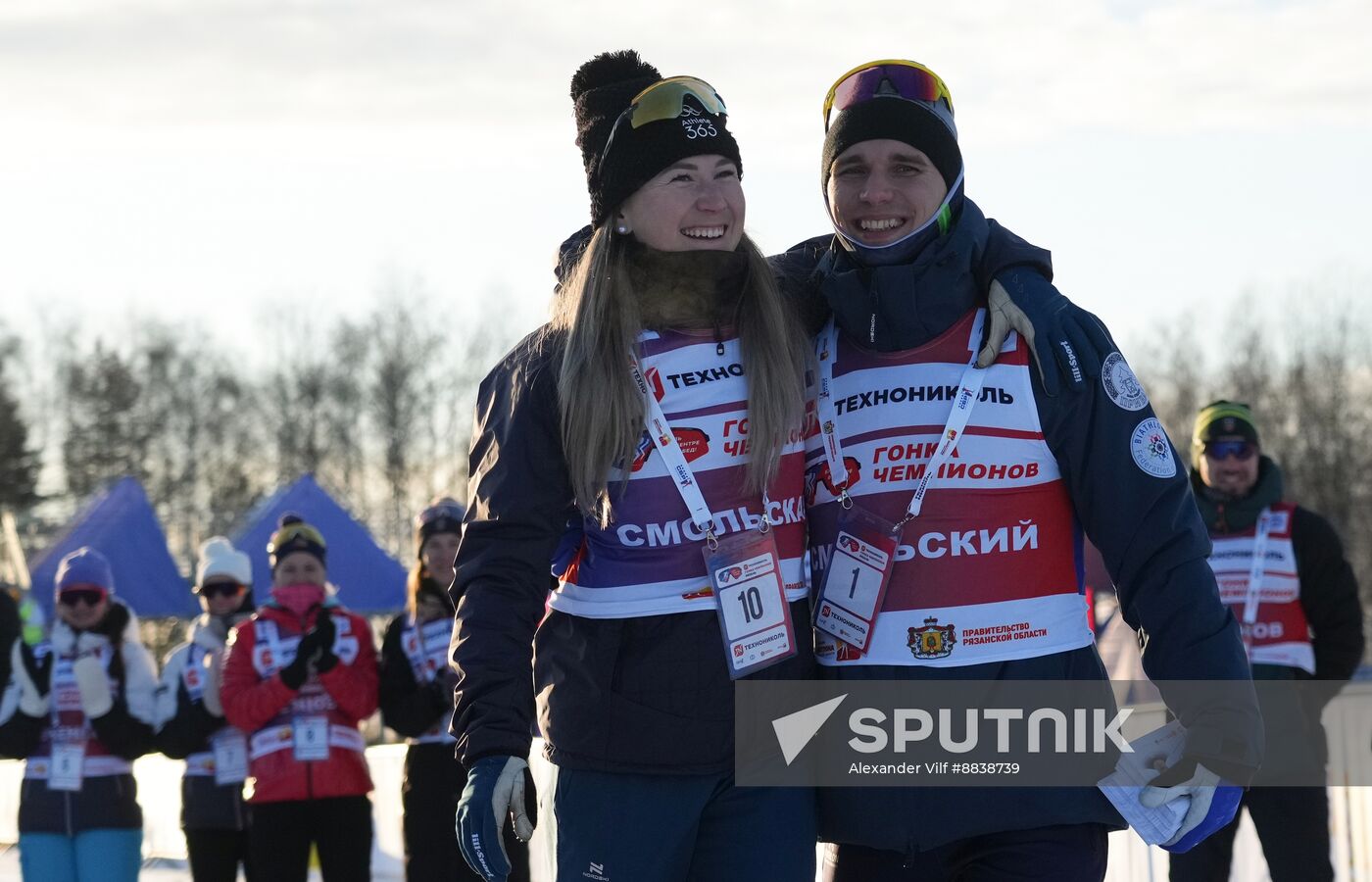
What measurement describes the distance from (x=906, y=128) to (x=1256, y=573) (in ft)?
12.9

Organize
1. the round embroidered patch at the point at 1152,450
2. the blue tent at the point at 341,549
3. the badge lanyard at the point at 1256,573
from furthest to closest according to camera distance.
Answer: the blue tent at the point at 341,549, the badge lanyard at the point at 1256,573, the round embroidered patch at the point at 1152,450

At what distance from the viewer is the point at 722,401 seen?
3305 millimetres

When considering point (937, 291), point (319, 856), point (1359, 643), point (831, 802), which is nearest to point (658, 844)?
point (831, 802)

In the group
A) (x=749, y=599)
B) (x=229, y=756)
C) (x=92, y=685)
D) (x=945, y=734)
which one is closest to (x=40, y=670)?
(x=92, y=685)

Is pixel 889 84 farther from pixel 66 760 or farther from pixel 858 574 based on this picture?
pixel 66 760

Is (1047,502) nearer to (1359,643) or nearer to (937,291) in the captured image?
(937,291)

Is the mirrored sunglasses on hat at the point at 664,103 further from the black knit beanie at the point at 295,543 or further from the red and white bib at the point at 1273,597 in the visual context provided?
the black knit beanie at the point at 295,543

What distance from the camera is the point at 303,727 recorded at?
6.79 meters

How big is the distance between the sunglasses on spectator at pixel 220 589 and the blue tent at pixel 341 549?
8.54 meters

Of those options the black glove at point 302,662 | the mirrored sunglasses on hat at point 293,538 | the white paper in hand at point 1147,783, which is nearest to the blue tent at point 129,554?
the mirrored sunglasses on hat at point 293,538

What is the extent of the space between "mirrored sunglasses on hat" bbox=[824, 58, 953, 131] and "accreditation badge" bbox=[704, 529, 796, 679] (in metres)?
0.90

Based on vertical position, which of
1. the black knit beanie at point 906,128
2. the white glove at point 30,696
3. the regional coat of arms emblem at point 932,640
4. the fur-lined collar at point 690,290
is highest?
the black knit beanie at point 906,128

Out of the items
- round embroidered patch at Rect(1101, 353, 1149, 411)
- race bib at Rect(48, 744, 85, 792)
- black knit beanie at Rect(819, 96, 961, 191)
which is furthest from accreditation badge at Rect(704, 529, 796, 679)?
race bib at Rect(48, 744, 85, 792)

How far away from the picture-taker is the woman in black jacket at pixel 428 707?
6.73 metres
